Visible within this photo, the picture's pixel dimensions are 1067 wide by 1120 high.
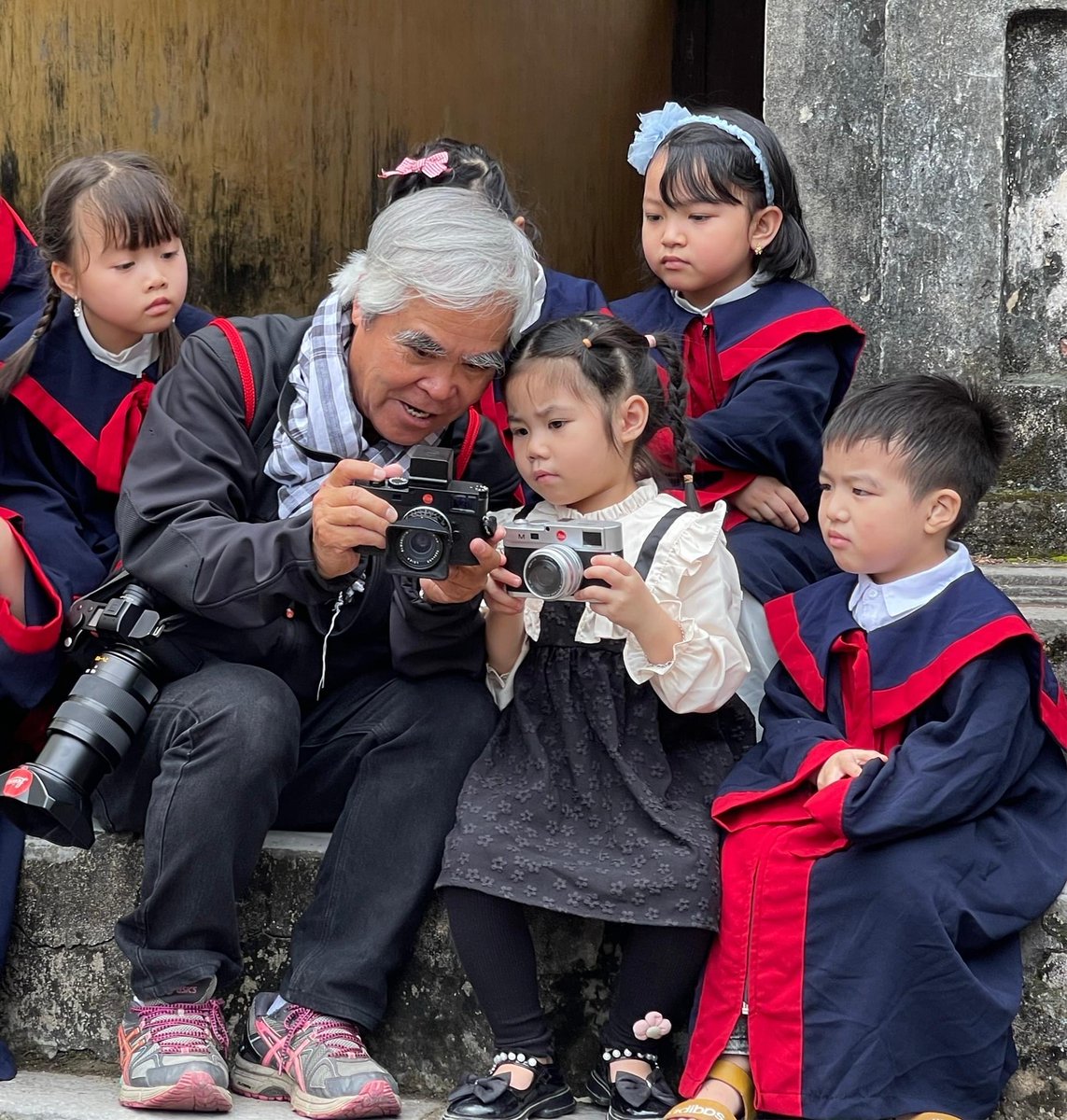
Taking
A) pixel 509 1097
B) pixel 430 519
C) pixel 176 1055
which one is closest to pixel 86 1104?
pixel 176 1055

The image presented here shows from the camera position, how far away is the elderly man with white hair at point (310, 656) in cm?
224

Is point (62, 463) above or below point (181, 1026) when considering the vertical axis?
above

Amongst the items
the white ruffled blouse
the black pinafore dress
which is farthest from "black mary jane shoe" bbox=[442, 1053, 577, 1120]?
the white ruffled blouse

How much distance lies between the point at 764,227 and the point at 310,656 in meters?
1.23

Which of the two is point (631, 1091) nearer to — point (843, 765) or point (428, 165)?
point (843, 765)

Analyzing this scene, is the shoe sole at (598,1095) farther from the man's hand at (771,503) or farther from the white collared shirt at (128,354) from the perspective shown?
the white collared shirt at (128,354)

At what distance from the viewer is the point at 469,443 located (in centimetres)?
263

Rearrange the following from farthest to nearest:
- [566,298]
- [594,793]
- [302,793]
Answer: [566,298]
[302,793]
[594,793]

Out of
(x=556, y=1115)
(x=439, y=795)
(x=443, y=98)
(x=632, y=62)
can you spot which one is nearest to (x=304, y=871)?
(x=439, y=795)

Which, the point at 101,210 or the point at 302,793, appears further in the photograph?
the point at 101,210

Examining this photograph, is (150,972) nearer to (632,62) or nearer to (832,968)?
(832,968)

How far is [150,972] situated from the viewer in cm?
226

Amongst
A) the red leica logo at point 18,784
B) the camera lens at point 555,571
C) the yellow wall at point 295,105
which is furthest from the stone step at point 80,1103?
the yellow wall at point 295,105

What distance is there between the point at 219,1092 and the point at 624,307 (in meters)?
1.73
